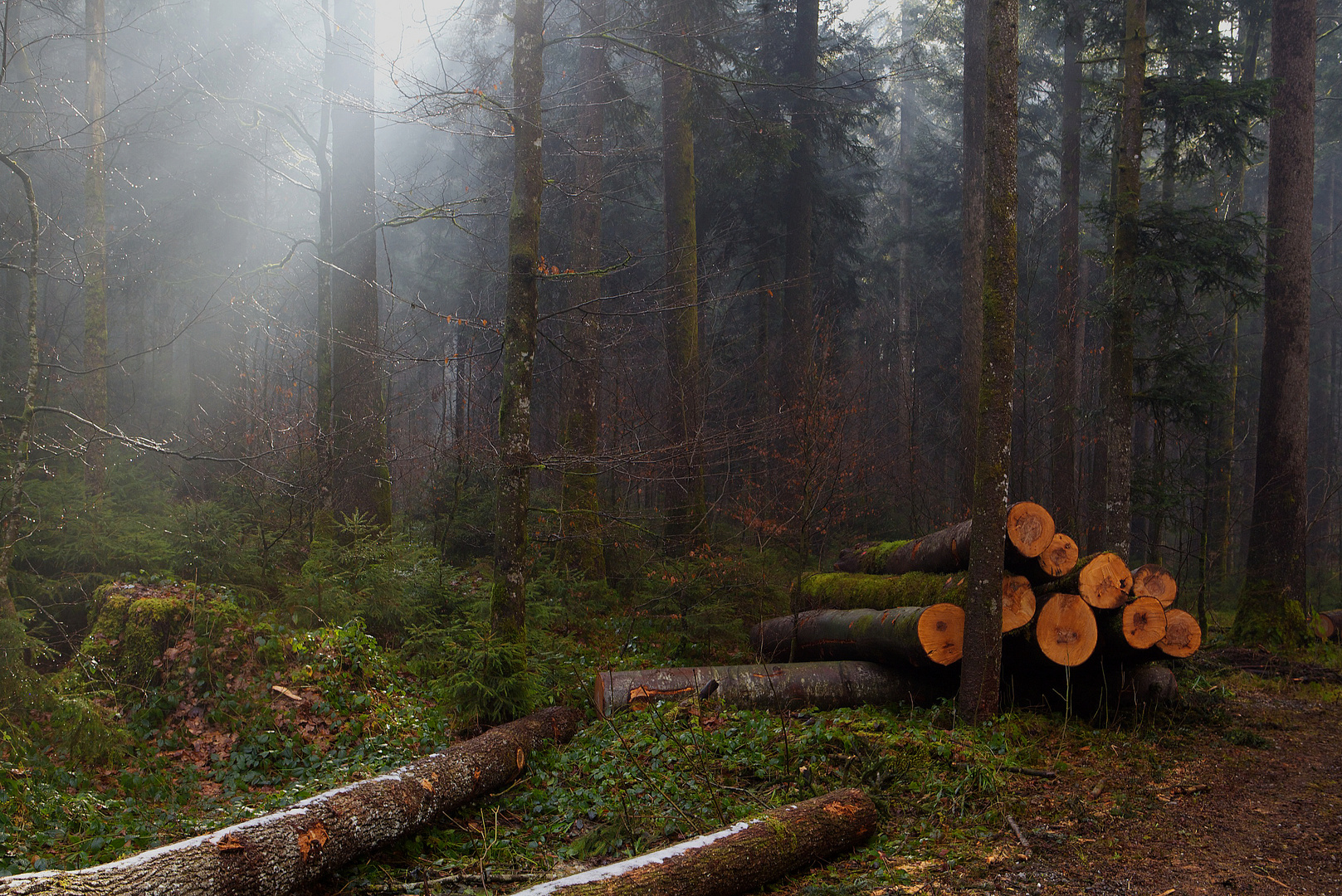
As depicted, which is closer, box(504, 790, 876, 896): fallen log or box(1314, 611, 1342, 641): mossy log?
box(504, 790, 876, 896): fallen log

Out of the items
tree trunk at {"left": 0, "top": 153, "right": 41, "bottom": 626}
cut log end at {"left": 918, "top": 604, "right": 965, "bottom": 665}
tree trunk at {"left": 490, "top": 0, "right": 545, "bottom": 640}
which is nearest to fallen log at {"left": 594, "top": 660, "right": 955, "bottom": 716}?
cut log end at {"left": 918, "top": 604, "right": 965, "bottom": 665}

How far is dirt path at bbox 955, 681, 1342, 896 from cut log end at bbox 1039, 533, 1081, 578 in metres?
1.68

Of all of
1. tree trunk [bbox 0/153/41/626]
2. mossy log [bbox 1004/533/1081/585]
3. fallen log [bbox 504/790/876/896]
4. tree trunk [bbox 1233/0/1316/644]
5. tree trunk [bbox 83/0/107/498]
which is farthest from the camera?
tree trunk [bbox 83/0/107/498]

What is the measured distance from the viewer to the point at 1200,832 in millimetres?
4848

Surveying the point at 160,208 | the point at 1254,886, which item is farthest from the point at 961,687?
the point at 160,208

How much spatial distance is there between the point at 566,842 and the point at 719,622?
4.63m

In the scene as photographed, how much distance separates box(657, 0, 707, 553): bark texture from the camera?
1223cm

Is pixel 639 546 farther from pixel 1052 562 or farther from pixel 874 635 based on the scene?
pixel 1052 562

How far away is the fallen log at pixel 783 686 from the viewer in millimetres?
7293

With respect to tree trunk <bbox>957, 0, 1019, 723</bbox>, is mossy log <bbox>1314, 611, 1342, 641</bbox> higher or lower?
lower

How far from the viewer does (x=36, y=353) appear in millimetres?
6398

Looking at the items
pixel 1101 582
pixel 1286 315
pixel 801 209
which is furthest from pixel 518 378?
pixel 801 209

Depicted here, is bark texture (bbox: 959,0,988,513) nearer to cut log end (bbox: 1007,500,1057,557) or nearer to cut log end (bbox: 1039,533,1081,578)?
cut log end (bbox: 1039,533,1081,578)

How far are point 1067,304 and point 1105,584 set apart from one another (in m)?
11.4
